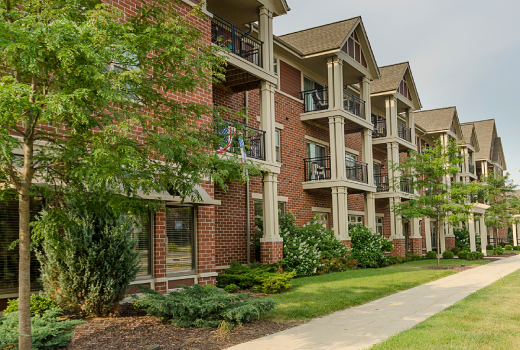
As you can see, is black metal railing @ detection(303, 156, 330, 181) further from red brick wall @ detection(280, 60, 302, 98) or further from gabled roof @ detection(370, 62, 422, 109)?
gabled roof @ detection(370, 62, 422, 109)

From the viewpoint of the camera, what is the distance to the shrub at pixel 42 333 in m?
5.92

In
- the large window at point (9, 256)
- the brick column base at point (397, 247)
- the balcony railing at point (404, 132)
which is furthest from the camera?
the balcony railing at point (404, 132)

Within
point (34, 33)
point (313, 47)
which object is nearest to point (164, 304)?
point (34, 33)

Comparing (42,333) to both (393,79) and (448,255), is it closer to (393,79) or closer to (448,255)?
(393,79)

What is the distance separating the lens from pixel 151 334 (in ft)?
23.7

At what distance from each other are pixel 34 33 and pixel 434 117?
3832 centimetres

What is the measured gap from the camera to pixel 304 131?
70.0 feet

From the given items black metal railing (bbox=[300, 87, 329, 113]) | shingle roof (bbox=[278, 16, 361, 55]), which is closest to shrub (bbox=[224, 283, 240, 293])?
black metal railing (bbox=[300, 87, 329, 113])

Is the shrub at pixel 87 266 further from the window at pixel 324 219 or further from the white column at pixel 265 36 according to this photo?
the window at pixel 324 219

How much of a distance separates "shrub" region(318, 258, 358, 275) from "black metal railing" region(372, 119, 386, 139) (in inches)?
414

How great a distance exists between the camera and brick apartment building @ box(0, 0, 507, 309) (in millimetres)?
11914

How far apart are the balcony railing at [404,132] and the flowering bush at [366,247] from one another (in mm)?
10347

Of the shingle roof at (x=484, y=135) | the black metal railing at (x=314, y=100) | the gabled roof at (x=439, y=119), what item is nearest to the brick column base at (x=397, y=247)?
the black metal railing at (x=314, y=100)

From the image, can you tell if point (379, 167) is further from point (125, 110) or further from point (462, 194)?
point (125, 110)
